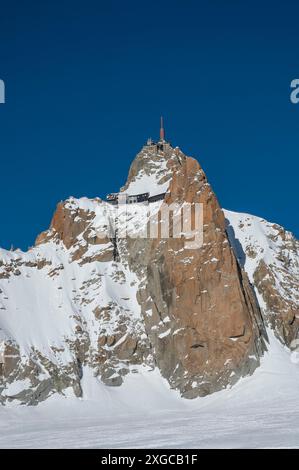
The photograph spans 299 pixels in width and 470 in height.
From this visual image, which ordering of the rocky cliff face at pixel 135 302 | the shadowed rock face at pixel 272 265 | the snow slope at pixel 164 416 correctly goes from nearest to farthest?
1. the snow slope at pixel 164 416
2. the rocky cliff face at pixel 135 302
3. the shadowed rock face at pixel 272 265

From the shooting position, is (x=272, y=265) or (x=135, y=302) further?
(x=272, y=265)

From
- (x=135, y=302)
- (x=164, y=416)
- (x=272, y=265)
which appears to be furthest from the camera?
(x=272, y=265)

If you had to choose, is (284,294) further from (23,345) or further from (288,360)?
(23,345)

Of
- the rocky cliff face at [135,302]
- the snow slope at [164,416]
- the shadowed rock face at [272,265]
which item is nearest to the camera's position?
the snow slope at [164,416]

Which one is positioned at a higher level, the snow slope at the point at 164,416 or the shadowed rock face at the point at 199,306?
the shadowed rock face at the point at 199,306

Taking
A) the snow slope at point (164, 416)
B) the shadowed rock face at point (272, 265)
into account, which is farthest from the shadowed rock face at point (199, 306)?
Answer: the shadowed rock face at point (272, 265)

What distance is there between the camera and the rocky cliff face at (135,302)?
417 feet

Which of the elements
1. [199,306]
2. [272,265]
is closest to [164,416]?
[199,306]

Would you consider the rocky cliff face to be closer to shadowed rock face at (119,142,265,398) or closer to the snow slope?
shadowed rock face at (119,142,265,398)

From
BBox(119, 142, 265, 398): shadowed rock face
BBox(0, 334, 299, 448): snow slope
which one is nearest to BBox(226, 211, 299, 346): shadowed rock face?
BBox(119, 142, 265, 398): shadowed rock face

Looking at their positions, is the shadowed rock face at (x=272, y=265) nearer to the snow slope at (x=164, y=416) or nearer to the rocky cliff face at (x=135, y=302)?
the rocky cliff face at (x=135, y=302)

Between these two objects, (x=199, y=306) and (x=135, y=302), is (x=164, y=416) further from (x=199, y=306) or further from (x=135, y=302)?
A: (x=135, y=302)

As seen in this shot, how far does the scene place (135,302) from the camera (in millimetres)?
141250

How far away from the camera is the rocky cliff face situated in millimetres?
127000
